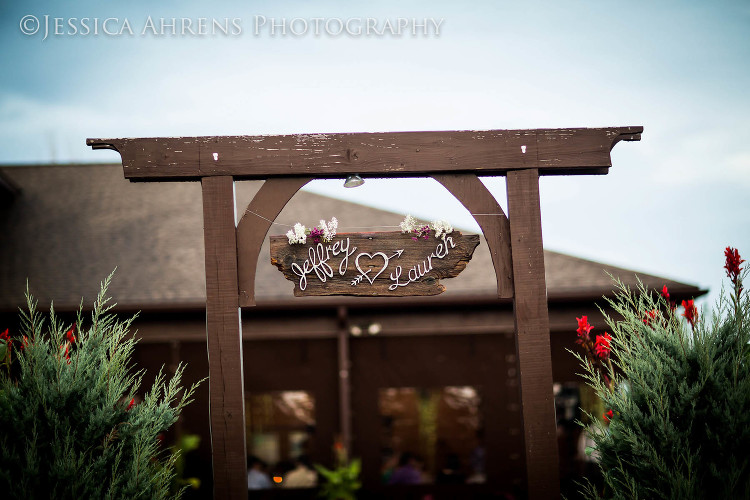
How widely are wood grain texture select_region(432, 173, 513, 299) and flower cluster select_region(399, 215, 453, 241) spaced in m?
0.20

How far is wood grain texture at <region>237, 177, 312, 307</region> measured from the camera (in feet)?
13.5

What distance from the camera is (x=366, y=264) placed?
4199mm

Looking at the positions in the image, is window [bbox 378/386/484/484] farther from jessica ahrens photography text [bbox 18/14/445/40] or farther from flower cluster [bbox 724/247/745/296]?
flower cluster [bbox 724/247/745/296]

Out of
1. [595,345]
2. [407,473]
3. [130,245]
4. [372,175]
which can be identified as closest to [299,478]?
[407,473]

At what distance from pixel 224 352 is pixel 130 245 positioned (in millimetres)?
8032

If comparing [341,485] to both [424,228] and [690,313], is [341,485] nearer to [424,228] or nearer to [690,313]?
[424,228]

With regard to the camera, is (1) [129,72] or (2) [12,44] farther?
(2) [12,44]

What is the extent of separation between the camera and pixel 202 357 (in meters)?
10.9

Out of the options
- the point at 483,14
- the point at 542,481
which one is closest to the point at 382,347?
the point at 483,14

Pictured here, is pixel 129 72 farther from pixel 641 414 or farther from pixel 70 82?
pixel 641 414

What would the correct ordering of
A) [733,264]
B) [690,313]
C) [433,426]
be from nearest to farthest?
[733,264] → [690,313] → [433,426]

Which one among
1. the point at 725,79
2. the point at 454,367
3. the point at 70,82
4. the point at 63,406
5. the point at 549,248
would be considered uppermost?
the point at 70,82

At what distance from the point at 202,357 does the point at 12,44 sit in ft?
31.6

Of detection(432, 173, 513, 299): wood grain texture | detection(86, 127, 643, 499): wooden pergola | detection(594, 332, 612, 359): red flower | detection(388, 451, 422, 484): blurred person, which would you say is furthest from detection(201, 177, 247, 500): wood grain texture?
detection(388, 451, 422, 484): blurred person
